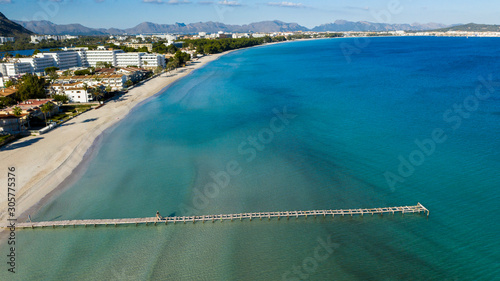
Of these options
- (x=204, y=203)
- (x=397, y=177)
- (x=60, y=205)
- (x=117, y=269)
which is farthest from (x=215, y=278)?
(x=397, y=177)

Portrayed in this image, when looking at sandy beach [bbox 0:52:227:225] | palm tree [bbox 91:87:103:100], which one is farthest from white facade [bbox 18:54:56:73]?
sandy beach [bbox 0:52:227:225]

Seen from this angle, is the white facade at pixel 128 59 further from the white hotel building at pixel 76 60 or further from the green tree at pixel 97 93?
the green tree at pixel 97 93

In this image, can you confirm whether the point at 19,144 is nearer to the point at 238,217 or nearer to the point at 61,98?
the point at 61,98

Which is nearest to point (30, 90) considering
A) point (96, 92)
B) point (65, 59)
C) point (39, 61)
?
point (96, 92)

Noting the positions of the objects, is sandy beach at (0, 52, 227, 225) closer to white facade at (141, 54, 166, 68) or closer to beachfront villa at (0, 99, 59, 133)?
beachfront villa at (0, 99, 59, 133)

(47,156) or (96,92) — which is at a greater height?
(96,92)

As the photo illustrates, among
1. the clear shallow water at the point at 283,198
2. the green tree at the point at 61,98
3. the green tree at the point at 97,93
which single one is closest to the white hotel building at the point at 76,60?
the green tree at the point at 61,98
